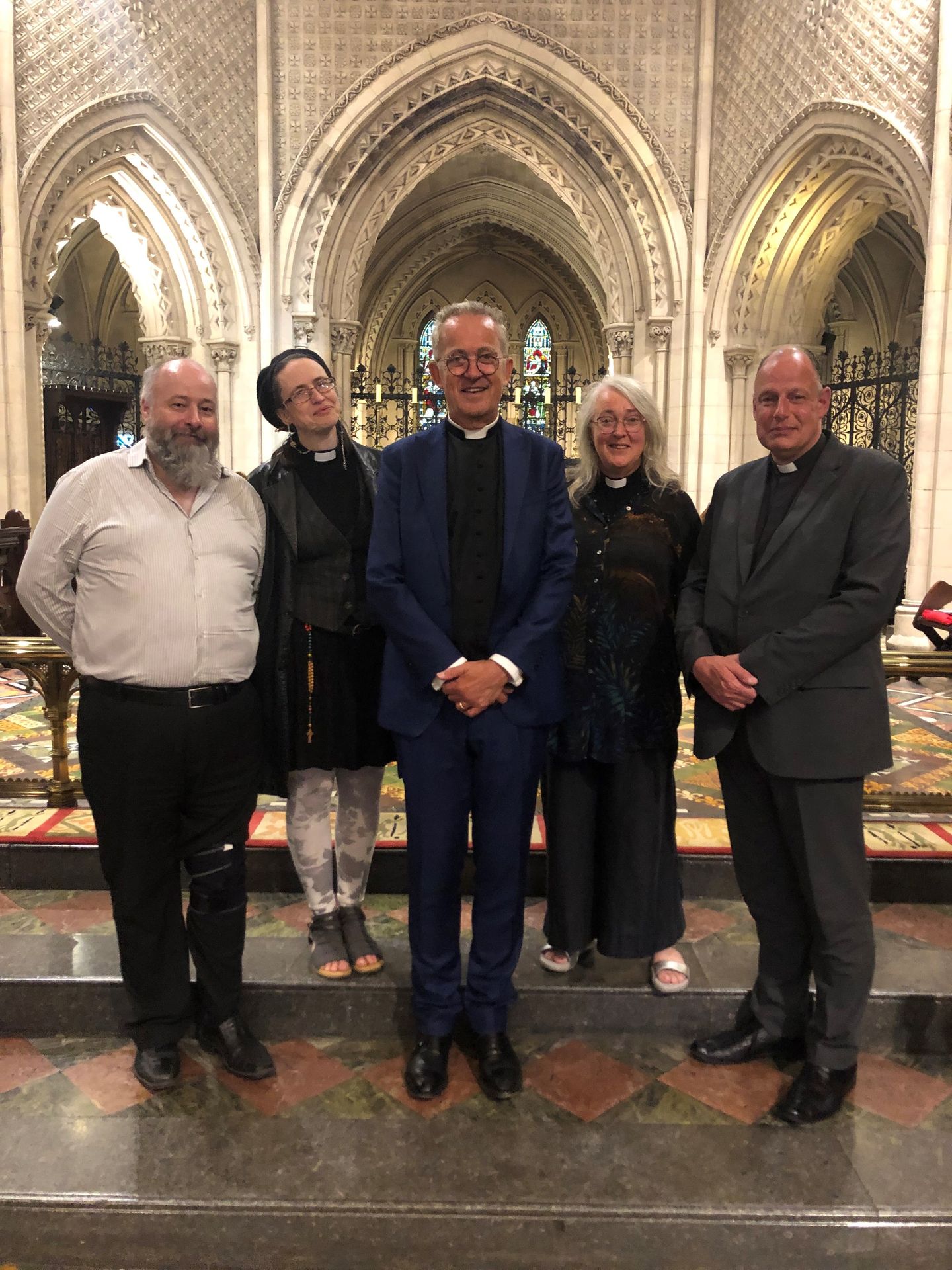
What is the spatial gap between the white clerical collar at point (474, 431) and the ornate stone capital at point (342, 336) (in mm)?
8657

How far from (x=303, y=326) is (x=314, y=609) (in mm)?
8463

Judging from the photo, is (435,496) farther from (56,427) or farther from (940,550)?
(56,427)

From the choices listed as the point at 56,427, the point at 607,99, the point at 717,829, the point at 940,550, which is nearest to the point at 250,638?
the point at 717,829

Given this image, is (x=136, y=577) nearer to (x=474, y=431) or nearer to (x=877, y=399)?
(x=474, y=431)

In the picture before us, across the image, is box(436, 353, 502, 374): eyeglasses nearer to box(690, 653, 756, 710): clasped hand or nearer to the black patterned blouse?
the black patterned blouse

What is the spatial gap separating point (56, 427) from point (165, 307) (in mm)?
3646

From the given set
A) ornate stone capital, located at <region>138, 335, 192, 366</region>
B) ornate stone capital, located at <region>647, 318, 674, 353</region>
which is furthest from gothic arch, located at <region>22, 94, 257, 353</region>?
ornate stone capital, located at <region>647, 318, 674, 353</region>

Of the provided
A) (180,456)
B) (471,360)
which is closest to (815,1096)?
(471,360)

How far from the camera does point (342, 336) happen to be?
10.5 metres

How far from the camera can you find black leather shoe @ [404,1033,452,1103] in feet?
7.33

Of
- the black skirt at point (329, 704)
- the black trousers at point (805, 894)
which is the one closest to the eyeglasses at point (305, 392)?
the black skirt at point (329, 704)

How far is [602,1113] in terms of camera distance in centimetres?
221

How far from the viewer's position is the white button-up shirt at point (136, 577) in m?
2.16

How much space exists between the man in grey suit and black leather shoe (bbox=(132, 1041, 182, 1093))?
4.79 ft
